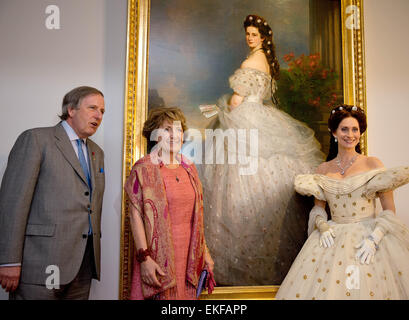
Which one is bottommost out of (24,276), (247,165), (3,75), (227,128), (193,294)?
(193,294)

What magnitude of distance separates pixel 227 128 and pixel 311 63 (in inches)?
→ 42.2

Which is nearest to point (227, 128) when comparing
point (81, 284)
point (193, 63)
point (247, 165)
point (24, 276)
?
point (247, 165)

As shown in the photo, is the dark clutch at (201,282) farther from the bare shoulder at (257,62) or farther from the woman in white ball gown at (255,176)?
→ the bare shoulder at (257,62)

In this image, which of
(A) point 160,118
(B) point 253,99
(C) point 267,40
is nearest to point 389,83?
(C) point 267,40

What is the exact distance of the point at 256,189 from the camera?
3.37 m

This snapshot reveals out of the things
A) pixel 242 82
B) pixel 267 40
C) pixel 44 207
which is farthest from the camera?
pixel 267 40

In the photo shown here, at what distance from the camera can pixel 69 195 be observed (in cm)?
254

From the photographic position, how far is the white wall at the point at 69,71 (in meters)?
3.18

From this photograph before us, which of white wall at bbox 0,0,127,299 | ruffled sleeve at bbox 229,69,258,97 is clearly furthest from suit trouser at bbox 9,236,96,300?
ruffled sleeve at bbox 229,69,258,97

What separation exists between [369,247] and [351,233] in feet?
0.63

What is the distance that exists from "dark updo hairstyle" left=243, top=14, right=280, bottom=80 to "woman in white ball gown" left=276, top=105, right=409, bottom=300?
695 millimetres

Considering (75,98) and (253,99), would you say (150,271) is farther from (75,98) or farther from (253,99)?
(253,99)
